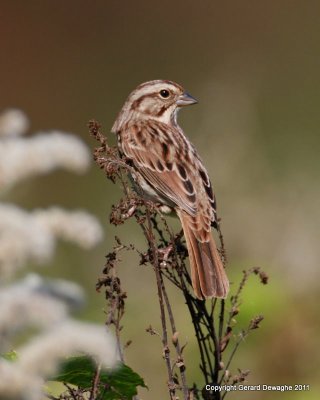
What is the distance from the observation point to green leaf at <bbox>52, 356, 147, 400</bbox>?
2.58 m

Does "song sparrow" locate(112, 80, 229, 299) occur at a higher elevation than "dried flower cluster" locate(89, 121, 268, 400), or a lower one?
higher

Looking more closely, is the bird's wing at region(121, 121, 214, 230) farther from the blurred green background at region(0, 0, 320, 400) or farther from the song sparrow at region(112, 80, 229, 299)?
the blurred green background at region(0, 0, 320, 400)

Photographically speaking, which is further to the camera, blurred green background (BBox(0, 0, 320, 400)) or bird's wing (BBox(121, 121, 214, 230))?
blurred green background (BBox(0, 0, 320, 400))

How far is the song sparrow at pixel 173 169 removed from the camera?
3914 mm

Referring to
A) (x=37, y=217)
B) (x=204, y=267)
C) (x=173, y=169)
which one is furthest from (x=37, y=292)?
(x=173, y=169)

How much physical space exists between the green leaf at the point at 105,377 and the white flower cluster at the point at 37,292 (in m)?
0.72

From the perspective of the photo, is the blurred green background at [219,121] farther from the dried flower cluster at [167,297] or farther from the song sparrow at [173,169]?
the song sparrow at [173,169]

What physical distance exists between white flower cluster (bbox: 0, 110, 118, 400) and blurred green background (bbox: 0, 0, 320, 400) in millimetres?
1485

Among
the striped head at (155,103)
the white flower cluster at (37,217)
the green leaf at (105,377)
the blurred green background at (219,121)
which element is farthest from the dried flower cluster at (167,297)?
the striped head at (155,103)

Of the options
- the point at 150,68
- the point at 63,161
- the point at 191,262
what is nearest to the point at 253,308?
the point at 191,262

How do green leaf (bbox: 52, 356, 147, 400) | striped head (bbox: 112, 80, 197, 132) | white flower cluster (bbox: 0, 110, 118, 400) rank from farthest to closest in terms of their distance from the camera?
striped head (bbox: 112, 80, 197, 132) < green leaf (bbox: 52, 356, 147, 400) < white flower cluster (bbox: 0, 110, 118, 400)

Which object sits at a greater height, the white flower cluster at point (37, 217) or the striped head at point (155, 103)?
the striped head at point (155, 103)

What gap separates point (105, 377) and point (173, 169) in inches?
71.0

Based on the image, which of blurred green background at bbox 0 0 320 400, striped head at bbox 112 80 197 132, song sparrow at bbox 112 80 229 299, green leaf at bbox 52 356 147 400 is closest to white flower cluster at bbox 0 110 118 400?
green leaf at bbox 52 356 147 400
